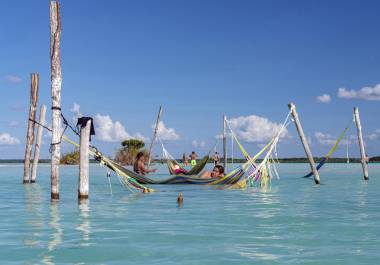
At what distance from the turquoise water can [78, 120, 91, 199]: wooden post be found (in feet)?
1.44

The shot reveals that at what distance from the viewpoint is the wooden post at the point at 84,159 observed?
11867 mm

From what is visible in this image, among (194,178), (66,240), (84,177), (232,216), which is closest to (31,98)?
(194,178)

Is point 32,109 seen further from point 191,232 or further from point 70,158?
point 70,158

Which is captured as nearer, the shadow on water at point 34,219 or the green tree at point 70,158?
the shadow on water at point 34,219

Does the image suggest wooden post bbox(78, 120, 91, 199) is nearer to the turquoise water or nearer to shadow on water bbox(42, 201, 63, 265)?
the turquoise water

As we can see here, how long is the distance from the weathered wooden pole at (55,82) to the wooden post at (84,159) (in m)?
0.55

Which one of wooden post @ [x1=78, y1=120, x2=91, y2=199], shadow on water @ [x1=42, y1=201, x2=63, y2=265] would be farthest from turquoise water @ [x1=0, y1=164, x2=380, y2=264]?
wooden post @ [x1=78, y1=120, x2=91, y2=199]

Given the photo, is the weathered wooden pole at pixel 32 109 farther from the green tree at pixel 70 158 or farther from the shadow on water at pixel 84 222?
the green tree at pixel 70 158

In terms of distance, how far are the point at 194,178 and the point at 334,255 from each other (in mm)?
12660

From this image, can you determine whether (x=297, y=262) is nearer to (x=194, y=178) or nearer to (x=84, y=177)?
(x=84, y=177)

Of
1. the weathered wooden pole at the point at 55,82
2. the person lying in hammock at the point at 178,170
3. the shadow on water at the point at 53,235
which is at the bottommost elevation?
the shadow on water at the point at 53,235

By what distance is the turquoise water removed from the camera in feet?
20.4

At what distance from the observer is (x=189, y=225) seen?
8.69 meters

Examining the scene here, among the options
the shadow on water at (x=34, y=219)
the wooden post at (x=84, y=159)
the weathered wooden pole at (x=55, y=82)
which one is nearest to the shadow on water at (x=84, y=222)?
the wooden post at (x=84, y=159)
